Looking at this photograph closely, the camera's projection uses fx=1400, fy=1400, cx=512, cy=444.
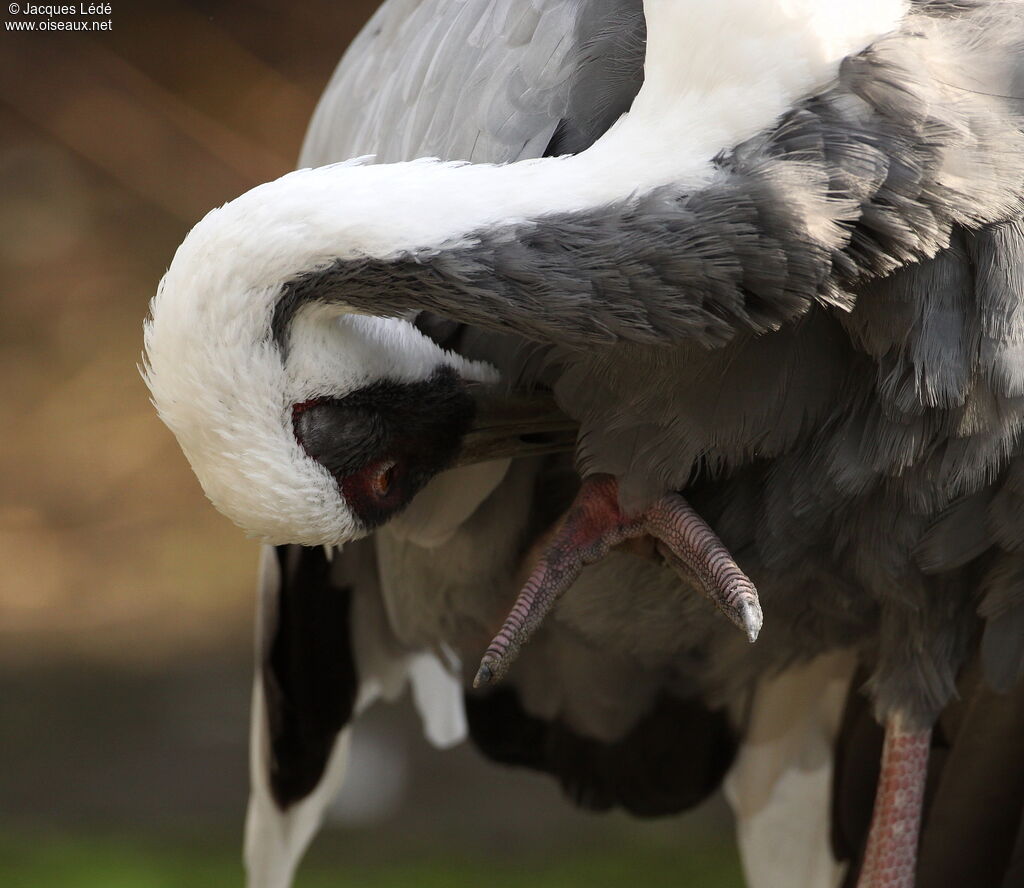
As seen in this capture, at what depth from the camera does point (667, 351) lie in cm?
124

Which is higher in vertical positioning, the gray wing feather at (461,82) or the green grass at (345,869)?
the gray wing feather at (461,82)

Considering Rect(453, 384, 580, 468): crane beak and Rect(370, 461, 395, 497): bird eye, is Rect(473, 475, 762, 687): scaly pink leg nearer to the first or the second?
Rect(453, 384, 580, 468): crane beak

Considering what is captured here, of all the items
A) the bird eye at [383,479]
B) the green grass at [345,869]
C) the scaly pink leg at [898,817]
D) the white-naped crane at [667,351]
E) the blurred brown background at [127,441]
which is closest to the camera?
the white-naped crane at [667,351]

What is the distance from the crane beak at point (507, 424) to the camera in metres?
1.40

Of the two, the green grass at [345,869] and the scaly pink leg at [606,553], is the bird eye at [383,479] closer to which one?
the scaly pink leg at [606,553]

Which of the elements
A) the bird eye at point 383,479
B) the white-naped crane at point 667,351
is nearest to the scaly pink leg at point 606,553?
the white-naped crane at point 667,351

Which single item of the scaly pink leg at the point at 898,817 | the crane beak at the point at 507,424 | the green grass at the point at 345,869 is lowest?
the green grass at the point at 345,869

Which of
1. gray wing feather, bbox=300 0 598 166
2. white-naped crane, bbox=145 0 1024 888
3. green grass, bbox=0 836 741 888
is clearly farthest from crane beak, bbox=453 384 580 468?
green grass, bbox=0 836 741 888

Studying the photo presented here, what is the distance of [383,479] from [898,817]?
2.61ft

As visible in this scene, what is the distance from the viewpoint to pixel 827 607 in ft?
5.07

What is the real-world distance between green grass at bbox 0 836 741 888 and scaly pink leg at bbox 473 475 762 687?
4.51 feet

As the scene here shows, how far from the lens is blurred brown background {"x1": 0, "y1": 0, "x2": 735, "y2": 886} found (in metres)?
3.00

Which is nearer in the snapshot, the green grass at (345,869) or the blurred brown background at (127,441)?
the green grass at (345,869)

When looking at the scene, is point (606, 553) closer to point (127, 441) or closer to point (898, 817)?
point (898, 817)
